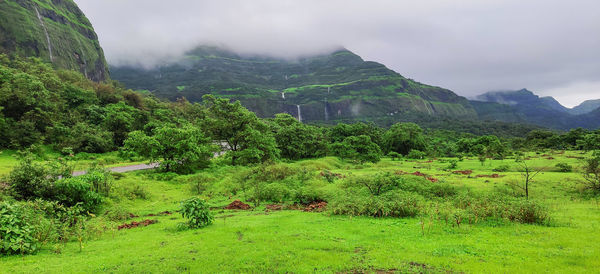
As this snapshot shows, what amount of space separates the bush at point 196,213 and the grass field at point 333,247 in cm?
56

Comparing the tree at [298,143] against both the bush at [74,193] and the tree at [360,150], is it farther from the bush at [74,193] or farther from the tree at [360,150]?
the bush at [74,193]

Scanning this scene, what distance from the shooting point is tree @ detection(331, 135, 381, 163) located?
5007cm

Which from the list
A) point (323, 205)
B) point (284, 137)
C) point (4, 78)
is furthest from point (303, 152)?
point (4, 78)

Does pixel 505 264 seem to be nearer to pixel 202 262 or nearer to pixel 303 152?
pixel 202 262

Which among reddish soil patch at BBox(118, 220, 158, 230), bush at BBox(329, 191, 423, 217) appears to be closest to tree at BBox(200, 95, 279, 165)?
reddish soil patch at BBox(118, 220, 158, 230)

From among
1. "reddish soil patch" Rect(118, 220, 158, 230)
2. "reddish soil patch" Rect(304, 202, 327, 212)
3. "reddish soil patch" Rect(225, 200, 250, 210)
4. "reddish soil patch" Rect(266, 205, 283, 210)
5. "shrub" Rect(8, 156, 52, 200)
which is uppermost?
"shrub" Rect(8, 156, 52, 200)

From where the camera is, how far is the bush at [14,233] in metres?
9.60

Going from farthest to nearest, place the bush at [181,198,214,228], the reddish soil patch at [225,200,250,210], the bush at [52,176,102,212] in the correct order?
the reddish soil patch at [225,200,250,210] → the bush at [52,176,102,212] → the bush at [181,198,214,228]

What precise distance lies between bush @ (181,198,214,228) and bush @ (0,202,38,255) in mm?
5619

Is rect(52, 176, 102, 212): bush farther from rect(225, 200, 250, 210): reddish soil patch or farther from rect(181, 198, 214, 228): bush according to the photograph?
rect(225, 200, 250, 210): reddish soil patch

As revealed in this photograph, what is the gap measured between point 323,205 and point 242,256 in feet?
34.0

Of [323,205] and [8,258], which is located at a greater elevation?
[8,258]

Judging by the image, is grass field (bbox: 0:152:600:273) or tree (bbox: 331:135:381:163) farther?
tree (bbox: 331:135:381:163)

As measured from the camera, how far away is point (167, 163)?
1297 inches
